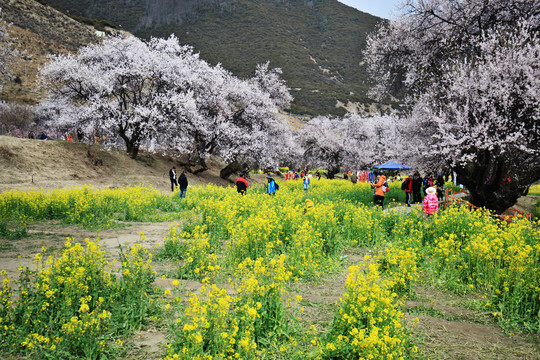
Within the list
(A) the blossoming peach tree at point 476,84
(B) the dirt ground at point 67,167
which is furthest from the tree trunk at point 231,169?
(A) the blossoming peach tree at point 476,84

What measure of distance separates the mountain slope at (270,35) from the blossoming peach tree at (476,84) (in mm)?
72699

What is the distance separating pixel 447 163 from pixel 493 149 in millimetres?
1774

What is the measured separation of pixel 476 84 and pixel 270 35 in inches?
4557

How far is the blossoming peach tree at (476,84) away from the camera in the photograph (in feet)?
39.7

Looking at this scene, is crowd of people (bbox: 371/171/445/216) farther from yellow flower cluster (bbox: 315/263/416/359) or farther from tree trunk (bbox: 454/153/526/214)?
yellow flower cluster (bbox: 315/263/416/359)

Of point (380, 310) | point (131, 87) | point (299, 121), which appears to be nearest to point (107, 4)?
point (299, 121)

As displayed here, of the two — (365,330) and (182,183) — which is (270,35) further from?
(365,330)

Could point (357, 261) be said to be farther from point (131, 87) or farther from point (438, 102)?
point (131, 87)

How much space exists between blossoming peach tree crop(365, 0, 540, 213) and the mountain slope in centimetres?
7270

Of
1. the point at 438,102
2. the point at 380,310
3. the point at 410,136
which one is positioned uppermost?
the point at 438,102

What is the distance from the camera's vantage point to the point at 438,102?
14469 millimetres

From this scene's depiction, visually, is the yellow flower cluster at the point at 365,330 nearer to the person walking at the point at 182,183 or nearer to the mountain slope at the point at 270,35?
the person walking at the point at 182,183

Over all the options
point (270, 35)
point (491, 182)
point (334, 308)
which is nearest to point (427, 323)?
point (334, 308)

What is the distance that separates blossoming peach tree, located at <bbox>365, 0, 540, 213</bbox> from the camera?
39.7 ft
